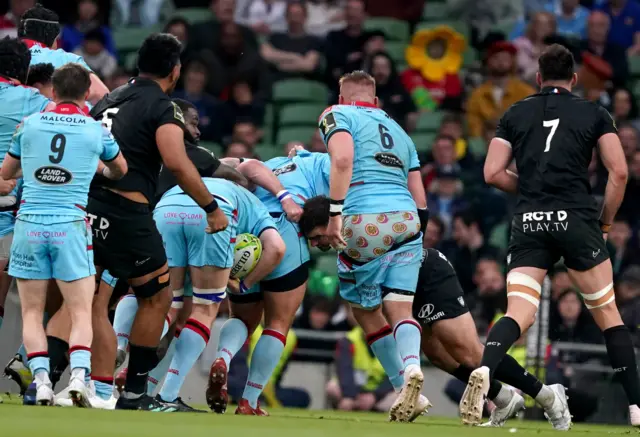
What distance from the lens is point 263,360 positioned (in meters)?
9.32

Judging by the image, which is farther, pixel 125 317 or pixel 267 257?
pixel 125 317

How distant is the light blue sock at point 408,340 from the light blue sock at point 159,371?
169cm

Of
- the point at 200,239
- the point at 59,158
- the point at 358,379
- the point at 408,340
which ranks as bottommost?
the point at 358,379

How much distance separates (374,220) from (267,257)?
87 cm

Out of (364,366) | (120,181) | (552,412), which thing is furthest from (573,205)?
(364,366)

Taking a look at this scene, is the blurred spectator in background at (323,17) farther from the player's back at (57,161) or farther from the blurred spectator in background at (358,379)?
the player's back at (57,161)

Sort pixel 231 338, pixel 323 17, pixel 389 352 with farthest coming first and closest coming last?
pixel 323 17, pixel 389 352, pixel 231 338

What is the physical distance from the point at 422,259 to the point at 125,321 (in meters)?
2.23

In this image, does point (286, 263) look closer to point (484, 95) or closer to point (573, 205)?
point (573, 205)

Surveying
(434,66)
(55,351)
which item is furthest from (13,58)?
(434,66)

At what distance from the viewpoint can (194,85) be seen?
1714 centimetres

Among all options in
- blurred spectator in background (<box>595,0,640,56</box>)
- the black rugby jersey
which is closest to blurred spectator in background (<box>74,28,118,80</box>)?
blurred spectator in background (<box>595,0,640,56</box>)

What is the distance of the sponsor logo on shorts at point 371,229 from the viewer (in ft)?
30.9

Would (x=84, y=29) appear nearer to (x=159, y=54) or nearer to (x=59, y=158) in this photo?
(x=159, y=54)
